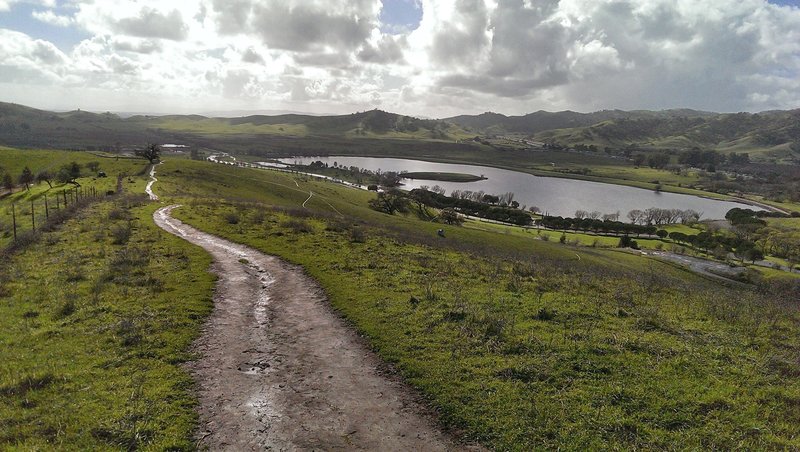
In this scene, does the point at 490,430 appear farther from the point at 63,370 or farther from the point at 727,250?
the point at 727,250

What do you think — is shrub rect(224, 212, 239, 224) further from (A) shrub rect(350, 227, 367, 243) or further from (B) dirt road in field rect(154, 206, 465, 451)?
(B) dirt road in field rect(154, 206, 465, 451)

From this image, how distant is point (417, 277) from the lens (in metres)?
27.2

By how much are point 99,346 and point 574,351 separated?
19.9 metres

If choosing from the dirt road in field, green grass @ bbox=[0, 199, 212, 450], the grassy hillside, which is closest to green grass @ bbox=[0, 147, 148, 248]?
the grassy hillside

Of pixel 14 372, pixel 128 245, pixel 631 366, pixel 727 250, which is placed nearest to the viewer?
pixel 14 372

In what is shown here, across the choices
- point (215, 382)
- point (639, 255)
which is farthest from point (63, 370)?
point (639, 255)

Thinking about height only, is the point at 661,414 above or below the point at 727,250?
above

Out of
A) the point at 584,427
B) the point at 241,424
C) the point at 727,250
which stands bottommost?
the point at 727,250

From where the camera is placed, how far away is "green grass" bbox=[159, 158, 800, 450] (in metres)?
12.6

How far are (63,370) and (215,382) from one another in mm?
5531

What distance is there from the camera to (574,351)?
1678 cm

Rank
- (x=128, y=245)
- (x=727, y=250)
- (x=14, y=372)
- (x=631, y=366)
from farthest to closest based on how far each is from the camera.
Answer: (x=727, y=250) < (x=128, y=245) < (x=631, y=366) < (x=14, y=372)

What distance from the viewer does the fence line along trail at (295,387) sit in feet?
41.1

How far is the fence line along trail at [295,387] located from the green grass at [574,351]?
1179 mm
